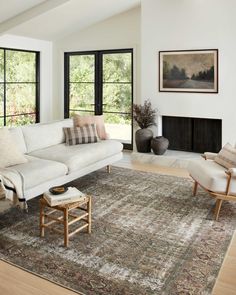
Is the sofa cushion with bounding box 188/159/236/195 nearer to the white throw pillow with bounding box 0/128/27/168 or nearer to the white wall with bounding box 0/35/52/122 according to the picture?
the white throw pillow with bounding box 0/128/27/168

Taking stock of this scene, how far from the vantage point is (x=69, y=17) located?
695cm

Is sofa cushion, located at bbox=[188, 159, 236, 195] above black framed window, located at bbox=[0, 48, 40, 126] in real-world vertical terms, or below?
below

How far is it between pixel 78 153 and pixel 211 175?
6.15ft

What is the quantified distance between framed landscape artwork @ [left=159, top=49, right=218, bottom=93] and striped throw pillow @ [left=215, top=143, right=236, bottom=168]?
84.6 inches

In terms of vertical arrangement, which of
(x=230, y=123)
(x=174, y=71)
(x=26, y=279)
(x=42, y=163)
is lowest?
(x=26, y=279)

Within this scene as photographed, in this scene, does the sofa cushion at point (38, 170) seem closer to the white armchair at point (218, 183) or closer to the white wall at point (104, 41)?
the white armchair at point (218, 183)

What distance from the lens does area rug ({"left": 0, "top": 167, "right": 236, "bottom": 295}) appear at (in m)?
2.68

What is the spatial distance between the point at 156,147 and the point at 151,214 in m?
2.68

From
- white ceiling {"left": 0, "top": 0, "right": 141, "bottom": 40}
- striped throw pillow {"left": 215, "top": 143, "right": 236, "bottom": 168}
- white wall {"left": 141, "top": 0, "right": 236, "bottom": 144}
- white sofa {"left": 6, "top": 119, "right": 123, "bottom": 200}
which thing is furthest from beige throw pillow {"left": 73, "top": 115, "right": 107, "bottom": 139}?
striped throw pillow {"left": 215, "top": 143, "right": 236, "bottom": 168}

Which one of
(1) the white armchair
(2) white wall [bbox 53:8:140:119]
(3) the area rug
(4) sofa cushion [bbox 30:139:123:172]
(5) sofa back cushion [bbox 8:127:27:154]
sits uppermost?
(2) white wall [bbox 53:8:140:119]

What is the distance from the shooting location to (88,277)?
2.72 m

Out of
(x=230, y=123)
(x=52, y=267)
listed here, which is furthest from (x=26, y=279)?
(x=230, y=123)

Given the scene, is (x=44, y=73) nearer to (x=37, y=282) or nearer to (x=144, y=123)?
(x=144, y=123)

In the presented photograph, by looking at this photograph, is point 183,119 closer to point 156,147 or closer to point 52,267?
point 156,147
